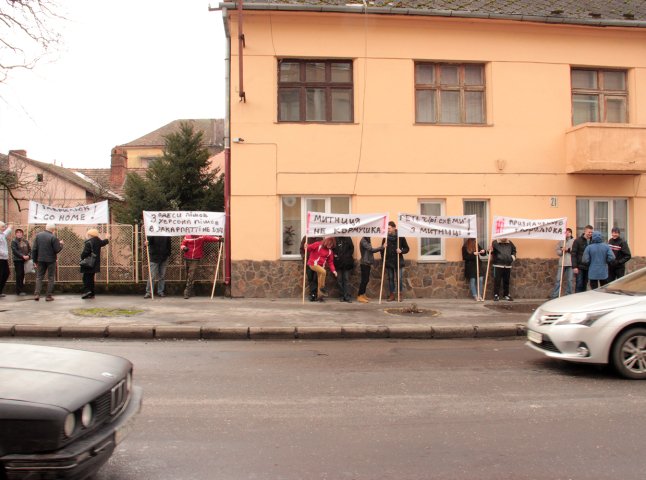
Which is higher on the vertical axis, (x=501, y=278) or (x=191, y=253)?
(x=191, y=253)

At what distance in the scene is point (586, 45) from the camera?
13805 mm

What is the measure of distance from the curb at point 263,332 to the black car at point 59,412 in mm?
5258

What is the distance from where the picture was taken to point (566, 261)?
43.1ft

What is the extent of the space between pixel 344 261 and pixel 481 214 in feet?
13.0

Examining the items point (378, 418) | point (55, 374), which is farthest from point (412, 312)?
point (55, 374)

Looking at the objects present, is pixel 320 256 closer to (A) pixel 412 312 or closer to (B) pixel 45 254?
(A) pixel 412 312

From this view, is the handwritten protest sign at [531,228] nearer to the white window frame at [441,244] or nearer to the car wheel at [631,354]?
the white window frame at [441,244]

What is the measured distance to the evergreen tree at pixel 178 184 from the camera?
19.9 m

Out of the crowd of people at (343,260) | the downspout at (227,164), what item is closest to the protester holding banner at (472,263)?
the crowd of people at (343,260)

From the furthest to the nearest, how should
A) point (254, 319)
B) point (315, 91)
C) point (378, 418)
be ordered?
1. point (315, 91)
2. point (254, 319)
3. point (378, 418)

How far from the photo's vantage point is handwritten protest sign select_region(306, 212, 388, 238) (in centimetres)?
1238

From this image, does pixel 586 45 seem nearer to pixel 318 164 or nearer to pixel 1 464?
pixel 318 164

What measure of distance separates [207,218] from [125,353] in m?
5.61

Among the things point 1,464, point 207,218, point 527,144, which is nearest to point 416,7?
point 527,144
